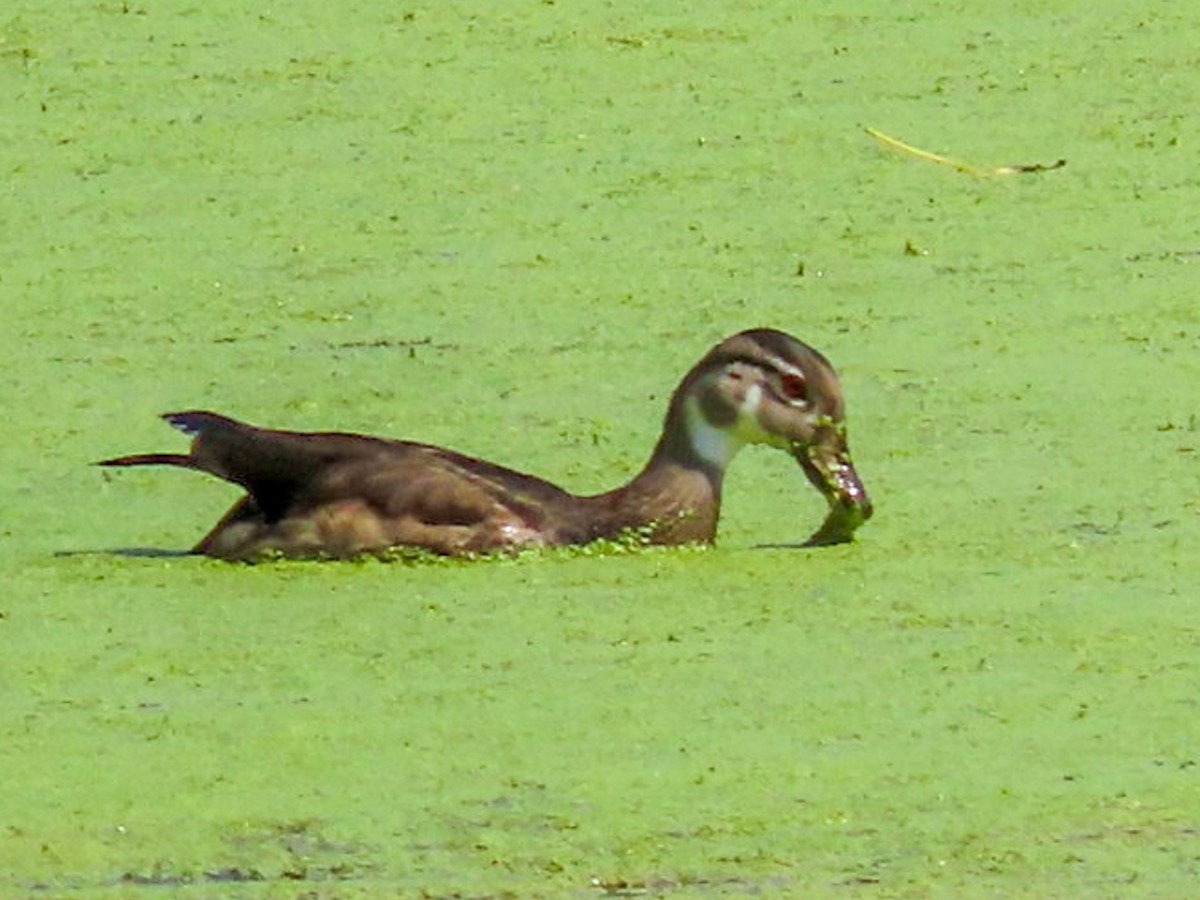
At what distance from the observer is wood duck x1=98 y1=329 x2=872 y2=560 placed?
18.8 ft

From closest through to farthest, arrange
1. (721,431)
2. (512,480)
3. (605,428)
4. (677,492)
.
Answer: (512,480) → (677,492) → (721,431) → (605,428)

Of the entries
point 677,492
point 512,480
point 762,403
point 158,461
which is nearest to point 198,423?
point 158,461

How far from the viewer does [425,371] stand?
6824 mm

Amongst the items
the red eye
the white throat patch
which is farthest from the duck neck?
the red eye

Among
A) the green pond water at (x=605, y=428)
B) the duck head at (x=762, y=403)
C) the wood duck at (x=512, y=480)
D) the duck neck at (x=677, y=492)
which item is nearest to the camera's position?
the green pond water at (x=605, y=428)

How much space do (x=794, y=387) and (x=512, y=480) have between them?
51cm

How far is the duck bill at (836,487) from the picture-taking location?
5.75 metres

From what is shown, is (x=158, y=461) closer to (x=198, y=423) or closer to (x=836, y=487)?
(x=198, y=423)

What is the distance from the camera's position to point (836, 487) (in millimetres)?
5812

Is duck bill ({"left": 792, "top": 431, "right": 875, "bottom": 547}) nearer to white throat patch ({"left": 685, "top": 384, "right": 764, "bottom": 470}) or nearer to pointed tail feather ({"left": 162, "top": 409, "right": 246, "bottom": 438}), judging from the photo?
white throat patch ({"left": 685, "top": 384, "right": 764, "bottom": 470})

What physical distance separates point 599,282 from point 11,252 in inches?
44.9

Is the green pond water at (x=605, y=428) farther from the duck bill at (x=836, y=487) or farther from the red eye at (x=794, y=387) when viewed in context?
the red eye at (x=794, y=387)

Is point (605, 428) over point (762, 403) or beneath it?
beneath

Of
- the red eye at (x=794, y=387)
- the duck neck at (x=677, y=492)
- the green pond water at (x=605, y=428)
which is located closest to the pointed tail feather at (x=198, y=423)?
the green pond water at (x=605, y=428)
